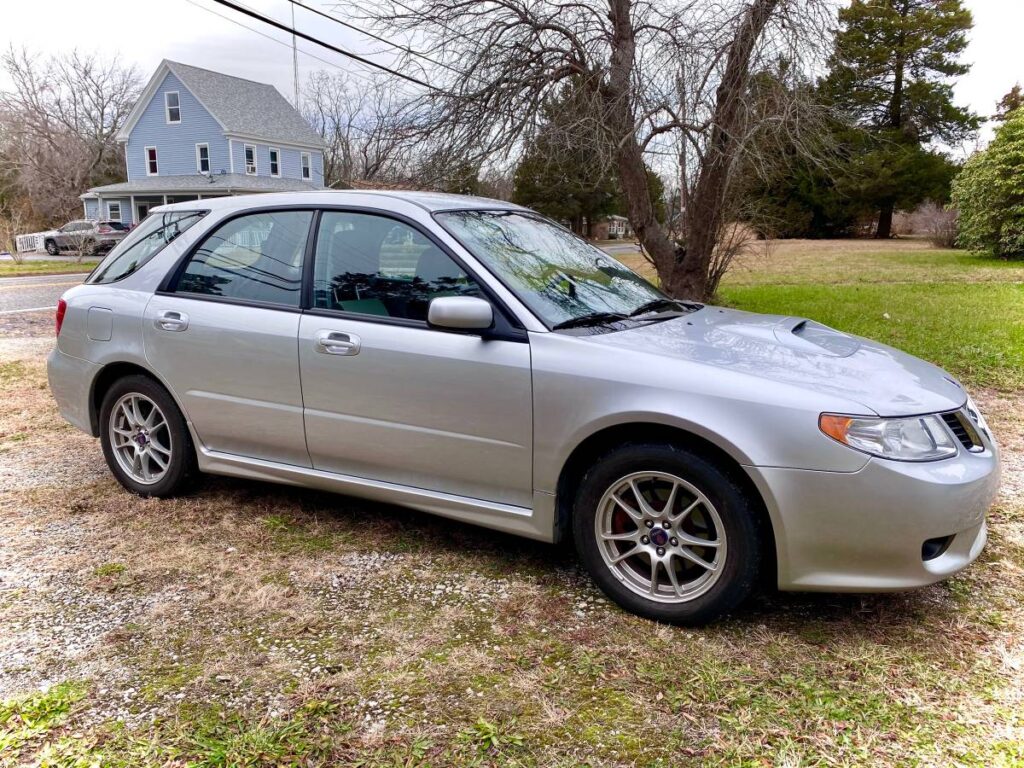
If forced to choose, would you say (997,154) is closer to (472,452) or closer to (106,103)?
(472,452)

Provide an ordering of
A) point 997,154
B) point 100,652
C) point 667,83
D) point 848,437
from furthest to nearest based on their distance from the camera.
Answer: point 997,154
point 667,83
point 100,652
point 848,437

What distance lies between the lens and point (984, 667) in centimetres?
278

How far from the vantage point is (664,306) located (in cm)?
404

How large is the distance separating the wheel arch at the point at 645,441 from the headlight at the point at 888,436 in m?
0.36

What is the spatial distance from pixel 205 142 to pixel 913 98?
34.9 m

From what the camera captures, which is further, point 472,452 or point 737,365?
point 472,452

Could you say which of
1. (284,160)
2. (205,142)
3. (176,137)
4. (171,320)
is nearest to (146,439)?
(171,320)

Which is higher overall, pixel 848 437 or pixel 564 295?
pixel 564 295

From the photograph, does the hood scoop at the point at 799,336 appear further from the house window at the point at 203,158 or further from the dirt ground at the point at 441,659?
the house window at the point at 203,158

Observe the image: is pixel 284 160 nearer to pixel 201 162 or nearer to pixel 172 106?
pixel 201 162

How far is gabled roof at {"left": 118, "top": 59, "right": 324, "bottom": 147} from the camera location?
115 feet

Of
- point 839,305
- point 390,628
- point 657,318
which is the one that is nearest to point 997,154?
point 839,305

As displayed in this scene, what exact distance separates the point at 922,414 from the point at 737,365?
69cm

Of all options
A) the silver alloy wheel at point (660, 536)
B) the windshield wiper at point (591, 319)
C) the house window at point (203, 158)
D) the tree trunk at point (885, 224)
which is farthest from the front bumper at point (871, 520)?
the tree trunk at point (885, 224)
